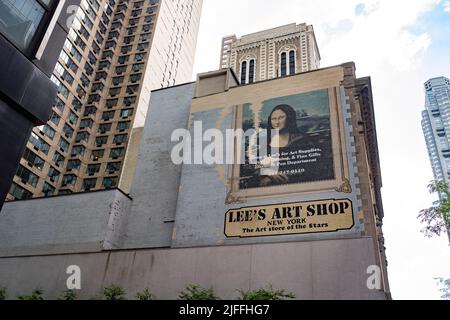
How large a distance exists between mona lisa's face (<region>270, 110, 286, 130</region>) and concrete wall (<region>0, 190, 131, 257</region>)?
1380cm

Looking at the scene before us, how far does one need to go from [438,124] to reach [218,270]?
16743 centimetres

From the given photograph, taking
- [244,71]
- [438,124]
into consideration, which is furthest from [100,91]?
[438,124]

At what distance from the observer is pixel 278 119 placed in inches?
1097

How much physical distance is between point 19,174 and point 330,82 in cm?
4573

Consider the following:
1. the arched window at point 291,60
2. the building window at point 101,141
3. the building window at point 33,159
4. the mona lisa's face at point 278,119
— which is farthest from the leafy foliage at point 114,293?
the arched window at point 291,60

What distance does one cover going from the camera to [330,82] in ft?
91.1

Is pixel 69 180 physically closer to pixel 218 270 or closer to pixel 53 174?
pixel 53 174

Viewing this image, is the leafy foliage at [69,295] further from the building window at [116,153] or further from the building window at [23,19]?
the building window at [116,153]

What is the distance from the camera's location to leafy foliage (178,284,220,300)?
20125 millimetres

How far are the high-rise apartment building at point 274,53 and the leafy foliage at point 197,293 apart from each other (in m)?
54.3

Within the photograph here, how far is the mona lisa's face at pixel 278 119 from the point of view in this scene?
27484 mm

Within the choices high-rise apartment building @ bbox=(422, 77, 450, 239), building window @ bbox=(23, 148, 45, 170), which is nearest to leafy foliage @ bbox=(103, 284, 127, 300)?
building window @ bbox=(23, 148, 45, 170)
